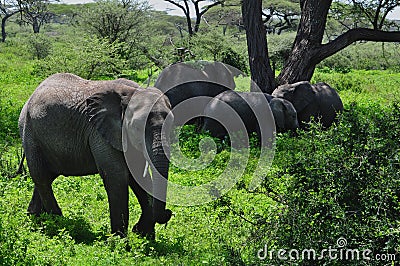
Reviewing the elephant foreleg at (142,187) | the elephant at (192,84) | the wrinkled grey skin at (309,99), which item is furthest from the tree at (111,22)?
the elephant foreleg at (142,187)

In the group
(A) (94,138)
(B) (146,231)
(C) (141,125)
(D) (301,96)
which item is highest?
(C) (141,125)

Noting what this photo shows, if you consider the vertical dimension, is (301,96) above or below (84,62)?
below

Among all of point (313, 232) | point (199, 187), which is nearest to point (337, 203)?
point (313, 232)

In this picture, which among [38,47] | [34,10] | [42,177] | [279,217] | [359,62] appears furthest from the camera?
[34,10]

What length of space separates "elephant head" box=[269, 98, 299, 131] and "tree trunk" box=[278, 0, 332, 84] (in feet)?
7.22

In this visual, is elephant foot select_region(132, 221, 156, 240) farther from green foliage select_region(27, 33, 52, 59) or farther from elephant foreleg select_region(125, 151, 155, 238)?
green foliage select_region(27, 33, 52, 59)

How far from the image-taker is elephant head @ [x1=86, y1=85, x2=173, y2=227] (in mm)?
5199

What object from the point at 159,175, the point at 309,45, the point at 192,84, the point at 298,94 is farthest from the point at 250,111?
the point at 159,175

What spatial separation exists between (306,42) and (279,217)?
9.41m

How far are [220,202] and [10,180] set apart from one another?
321cm

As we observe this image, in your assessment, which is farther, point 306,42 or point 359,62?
point 359,62

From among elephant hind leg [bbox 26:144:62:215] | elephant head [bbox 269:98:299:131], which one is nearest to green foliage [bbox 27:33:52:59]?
elephant head [bbox 269:98:299:131]

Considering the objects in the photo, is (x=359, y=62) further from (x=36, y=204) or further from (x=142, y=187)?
(x=142, y=187)

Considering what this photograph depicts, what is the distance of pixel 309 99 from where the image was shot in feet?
39.7
